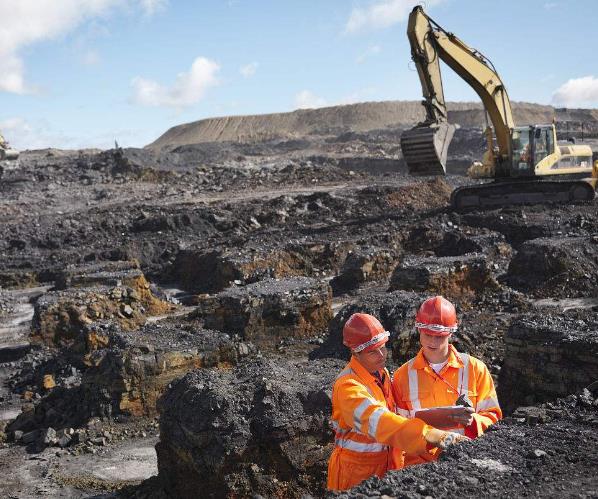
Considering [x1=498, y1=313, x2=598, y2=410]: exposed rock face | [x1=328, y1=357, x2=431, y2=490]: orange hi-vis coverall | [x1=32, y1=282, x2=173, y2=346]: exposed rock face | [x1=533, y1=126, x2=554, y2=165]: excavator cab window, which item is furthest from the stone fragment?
[x1=533, y1=126, x2=554, y2=165]: excavator cab window

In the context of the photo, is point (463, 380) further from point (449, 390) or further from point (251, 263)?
point (251, 263)

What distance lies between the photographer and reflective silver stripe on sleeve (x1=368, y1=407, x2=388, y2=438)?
3.77 metres

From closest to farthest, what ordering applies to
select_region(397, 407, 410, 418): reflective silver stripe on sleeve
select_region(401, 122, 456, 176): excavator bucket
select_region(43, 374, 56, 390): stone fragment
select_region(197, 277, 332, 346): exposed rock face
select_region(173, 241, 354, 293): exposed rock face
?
Result: select_region(397, 407, 410, 418): reflective silver stripe on sleeve, select_region(43, 374, 56, 390): stone fragment, select_region(197, 277, 332, 346): exposed rock face, select_region(173, 241, 354, 293): exposed rock face, select_region(401, 122, 456, 176): excavator bucket

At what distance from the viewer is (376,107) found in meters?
81.2

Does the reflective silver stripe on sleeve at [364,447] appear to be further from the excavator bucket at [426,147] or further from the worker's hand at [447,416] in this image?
the excavator bucket at [426,147]

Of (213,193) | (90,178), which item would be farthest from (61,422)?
(90,178)

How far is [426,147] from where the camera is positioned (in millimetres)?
16922

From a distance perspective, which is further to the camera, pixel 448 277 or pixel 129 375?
pixel 448 277

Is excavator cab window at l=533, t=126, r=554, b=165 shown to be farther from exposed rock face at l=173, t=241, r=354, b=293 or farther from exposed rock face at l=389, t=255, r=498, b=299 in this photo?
exposed rock face at l=389, t=255, r=498, b=299

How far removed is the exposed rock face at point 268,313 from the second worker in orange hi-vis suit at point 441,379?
7402mm

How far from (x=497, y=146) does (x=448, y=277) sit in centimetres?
811

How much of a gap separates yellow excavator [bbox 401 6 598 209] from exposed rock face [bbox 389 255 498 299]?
446 centimetres

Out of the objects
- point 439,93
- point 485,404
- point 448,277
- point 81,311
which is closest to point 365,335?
point 485,404

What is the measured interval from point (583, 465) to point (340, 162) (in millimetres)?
37630
